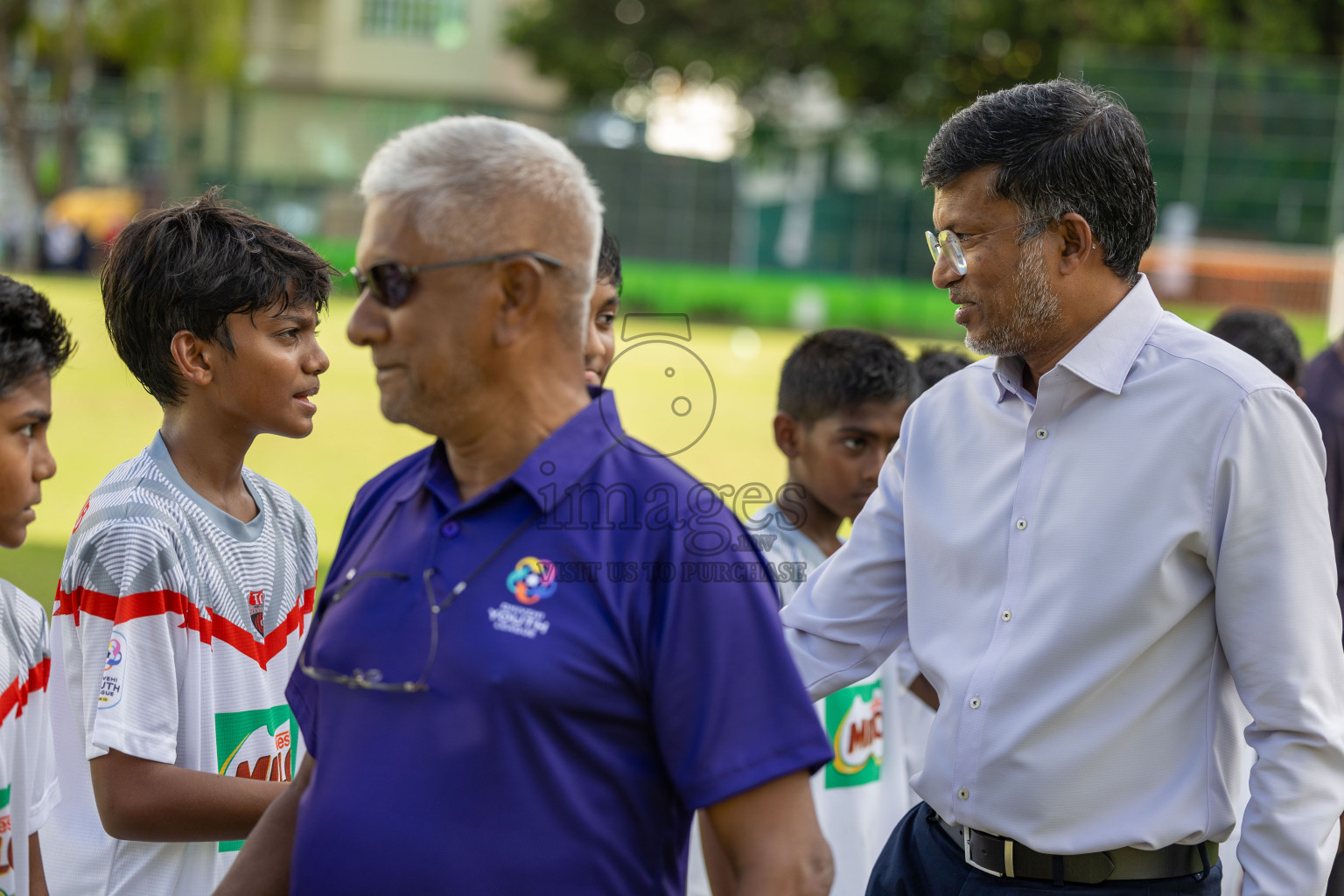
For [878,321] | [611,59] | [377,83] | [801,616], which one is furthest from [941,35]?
[801,616]

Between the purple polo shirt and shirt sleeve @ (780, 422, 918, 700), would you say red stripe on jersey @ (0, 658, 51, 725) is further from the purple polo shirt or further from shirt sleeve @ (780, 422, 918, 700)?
shirt sleeve @ (780, 422, 918, 700)

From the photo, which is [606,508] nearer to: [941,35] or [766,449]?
[766,449]

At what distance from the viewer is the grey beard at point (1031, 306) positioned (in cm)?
259

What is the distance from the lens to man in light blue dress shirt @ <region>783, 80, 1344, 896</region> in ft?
7.48

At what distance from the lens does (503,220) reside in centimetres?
183

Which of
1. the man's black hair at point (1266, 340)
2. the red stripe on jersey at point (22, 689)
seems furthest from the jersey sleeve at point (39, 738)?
the man's black hair at point (1266, 340)

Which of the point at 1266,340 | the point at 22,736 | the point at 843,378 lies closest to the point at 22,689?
the point at 22,736

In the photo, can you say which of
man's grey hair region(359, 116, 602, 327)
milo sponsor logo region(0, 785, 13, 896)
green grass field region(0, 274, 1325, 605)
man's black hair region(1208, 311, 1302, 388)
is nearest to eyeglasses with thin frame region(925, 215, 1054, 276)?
man's grey hair region(359, 116, 602, 327)

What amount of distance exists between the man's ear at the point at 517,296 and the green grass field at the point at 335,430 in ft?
15.2

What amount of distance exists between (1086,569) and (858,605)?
1.79 ft

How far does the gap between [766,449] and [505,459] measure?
11.8 metres

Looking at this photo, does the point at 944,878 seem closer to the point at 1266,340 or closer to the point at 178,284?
the point at 178,284

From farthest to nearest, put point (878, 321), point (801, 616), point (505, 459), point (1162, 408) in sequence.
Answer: point (878, 321) < point (801, 616) < point (1162, 408) < point (505, 459)

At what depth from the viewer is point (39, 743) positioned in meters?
2.44
